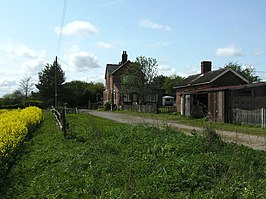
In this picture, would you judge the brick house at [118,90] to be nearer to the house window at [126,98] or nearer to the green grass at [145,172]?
the house window at [126,98]

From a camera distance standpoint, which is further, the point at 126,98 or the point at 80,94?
the point at 80,94

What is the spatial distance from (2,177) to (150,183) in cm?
391

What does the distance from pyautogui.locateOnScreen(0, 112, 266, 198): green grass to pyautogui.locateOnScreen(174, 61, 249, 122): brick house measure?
13487mm

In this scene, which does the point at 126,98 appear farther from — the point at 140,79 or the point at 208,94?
the point at 208,94

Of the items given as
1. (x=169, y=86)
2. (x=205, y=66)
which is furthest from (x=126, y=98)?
(x=169, y=86)

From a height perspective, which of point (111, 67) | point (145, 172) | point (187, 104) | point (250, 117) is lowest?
point (145, 172)

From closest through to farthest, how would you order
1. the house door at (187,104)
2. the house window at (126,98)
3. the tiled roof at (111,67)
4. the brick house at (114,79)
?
the house door at (187,104) → the house window at (126,98) → the brick house at (114,79) → the tiled roof at (111,67)

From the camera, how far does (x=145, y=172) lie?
24.0ft

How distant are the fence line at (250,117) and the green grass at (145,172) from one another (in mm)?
13441

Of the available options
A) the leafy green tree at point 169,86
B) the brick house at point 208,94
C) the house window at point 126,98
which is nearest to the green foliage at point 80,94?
the house window at point 126,98

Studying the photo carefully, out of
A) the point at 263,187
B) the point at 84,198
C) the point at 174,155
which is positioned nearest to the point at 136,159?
the point at 174,155

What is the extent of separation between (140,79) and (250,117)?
32669mm

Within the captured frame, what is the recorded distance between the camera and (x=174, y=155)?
350 inches

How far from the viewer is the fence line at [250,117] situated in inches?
878
